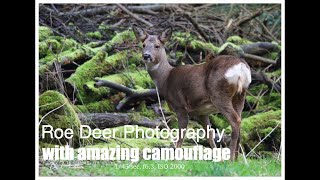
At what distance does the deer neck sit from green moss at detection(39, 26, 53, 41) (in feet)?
4.89

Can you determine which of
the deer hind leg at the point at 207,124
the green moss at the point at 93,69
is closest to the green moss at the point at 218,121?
the deer hind leg at the point at 207,124

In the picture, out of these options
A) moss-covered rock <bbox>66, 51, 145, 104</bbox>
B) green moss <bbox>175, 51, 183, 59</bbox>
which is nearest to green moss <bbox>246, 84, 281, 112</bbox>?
green moss <bbox>175, 51, 183, 59</bbox>

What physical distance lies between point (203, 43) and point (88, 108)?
192 cm

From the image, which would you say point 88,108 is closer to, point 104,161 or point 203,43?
point 104,161

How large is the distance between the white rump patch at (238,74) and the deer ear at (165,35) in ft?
3.75

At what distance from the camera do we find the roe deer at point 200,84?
1508 cm

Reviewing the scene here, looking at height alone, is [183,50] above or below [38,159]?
above

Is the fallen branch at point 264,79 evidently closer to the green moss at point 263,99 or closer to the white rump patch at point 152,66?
the green moss at point 263,99

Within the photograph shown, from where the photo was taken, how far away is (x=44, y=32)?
1573 centimetres

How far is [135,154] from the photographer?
50.5ft

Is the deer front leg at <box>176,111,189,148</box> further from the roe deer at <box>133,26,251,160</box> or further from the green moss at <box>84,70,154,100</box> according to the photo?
the green moss at <box>84,70,154,100</box>

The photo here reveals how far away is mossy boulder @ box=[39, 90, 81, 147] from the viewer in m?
15.5

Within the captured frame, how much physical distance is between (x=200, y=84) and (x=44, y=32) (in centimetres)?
235

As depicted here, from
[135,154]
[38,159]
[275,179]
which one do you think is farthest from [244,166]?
[38,159]
